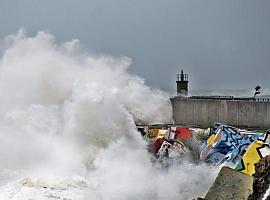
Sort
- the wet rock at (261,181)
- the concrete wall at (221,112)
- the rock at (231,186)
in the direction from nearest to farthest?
the wet rock at (261,181) < the rock at (231,186) < the concrete wall at (221,112)

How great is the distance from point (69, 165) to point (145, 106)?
213 inches

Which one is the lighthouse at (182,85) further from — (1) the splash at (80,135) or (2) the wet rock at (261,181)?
(2) the wet rock at (261,181)

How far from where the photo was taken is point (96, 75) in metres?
18.6

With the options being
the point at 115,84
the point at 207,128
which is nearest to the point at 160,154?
the point at 207,128

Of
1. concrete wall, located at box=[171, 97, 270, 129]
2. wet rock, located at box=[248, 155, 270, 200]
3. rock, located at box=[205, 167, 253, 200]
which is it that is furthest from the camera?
concrete wall, located at box=[171, 97, 270, 129]

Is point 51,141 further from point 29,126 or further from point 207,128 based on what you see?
point 207,128

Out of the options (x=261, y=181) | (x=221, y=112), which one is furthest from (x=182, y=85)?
(x=261, y=181)

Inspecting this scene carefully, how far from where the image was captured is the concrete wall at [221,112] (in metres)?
15.0

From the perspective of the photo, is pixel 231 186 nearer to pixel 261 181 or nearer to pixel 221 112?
pixel 261 181

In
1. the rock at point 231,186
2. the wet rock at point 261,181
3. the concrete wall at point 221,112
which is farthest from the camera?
the concrete wall at point 221,112

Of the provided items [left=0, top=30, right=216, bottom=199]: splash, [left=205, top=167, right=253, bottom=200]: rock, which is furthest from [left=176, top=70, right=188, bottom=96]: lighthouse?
[left=205, top=167, right=253, bottom=200]: rock

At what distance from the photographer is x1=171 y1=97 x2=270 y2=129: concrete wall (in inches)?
591

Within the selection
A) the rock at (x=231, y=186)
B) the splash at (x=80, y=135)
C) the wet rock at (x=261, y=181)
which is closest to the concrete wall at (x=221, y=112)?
the splash at (x=80, y=135)

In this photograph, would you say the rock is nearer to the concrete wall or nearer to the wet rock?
the wet rock
